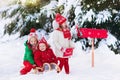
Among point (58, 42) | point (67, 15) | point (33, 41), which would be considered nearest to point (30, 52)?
point (33, 41)

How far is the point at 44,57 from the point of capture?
28.8 ft

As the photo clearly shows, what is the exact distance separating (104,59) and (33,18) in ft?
9.37

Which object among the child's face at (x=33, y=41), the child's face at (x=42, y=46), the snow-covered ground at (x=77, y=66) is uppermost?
the child's face at (x=33, y=41)

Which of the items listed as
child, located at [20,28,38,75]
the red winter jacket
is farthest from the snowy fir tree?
child, located at [20,28,38,75]

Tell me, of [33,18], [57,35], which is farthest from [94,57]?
[33,18]

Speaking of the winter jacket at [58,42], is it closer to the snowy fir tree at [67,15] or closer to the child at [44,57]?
the child at [44,57]

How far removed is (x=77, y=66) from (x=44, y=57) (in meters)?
0.98

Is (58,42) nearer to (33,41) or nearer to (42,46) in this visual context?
(42,46)

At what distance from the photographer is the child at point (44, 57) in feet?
28.6

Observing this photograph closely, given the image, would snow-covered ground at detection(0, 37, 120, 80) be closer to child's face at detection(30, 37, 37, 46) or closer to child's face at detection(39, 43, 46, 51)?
child's face at detection(39, 43, 46, 51)

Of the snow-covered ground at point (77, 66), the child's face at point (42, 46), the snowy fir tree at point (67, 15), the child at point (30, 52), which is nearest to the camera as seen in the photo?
the snow-covered ground at point (77, 66)

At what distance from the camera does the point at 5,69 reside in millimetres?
9617

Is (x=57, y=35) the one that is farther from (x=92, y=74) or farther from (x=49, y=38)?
(x=49, y=38)

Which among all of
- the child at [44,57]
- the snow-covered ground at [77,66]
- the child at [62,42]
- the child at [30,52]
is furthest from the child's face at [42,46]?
the snow-covered ground at [77,66]
